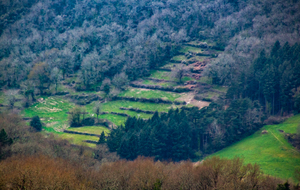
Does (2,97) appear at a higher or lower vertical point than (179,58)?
lower

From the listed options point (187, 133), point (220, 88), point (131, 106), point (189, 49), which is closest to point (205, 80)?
point (220, 88)

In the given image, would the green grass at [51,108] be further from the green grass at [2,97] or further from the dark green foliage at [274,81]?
the dark green foliage at [274,81]

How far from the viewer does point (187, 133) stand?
9412 cm

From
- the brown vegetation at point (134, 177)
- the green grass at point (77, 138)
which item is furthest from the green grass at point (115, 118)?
the brown vegetation at point (134, 177)

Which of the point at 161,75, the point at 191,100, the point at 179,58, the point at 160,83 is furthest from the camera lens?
the point at 179,58

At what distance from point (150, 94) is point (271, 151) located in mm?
63068

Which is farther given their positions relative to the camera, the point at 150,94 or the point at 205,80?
the point at 205,80

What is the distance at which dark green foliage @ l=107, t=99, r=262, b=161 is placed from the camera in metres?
91.0

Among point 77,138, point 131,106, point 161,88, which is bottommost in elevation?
point 77,138

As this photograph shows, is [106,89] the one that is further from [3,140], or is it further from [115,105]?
[3,140]

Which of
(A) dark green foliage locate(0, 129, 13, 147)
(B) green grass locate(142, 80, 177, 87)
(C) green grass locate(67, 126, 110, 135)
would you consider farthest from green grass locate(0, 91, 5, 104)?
(B) green grass locate(142, 80, 177, 87)

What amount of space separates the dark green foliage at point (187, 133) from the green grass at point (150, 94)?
26.8 meters

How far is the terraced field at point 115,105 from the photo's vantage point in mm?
110438

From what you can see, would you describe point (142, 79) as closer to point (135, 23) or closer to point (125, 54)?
point (125, 54)
